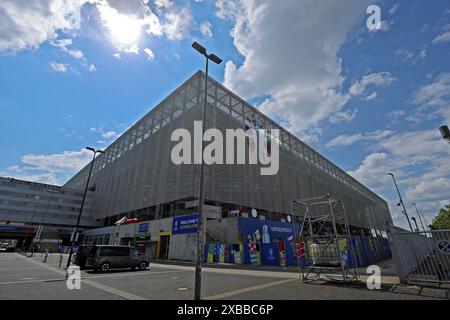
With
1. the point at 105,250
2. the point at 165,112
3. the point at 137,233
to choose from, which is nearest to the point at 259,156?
the point at 165,112

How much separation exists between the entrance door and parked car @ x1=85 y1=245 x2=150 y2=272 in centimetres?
1141

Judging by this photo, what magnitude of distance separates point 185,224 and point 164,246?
561cm

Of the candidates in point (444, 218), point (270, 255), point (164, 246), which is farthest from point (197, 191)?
point (444, 218)

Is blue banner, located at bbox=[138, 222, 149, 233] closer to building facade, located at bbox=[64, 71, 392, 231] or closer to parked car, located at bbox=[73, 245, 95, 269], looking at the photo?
building facade, located at bbox=[64, 71, 392, 231]

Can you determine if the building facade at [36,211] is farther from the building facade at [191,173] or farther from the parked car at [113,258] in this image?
the parked car at [113,258]

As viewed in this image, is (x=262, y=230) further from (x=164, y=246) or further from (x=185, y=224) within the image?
(x=164, y=246)

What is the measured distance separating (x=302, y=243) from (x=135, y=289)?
7.95 m

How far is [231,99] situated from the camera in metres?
40.6

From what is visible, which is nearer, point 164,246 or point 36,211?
point 164,246

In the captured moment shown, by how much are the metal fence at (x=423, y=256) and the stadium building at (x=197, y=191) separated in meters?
8.26

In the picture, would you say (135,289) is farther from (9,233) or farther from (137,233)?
(9,233)

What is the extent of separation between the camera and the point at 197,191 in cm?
2970

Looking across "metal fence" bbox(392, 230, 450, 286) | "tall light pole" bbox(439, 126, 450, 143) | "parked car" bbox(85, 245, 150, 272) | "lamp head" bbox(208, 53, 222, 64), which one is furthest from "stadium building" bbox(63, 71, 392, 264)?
"lamp head" bbox(208, 53, 222, 64)

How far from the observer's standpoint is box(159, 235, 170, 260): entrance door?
29.1 m
